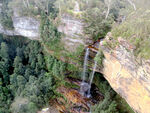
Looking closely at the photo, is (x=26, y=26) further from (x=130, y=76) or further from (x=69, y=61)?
(x=130, y=76)

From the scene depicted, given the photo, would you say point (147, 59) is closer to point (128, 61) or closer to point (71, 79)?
point (128, 61)

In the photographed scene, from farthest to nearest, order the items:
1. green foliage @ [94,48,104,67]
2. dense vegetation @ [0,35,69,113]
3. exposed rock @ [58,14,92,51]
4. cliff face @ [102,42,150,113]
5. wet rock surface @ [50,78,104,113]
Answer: wet rock surface @ [50,78,104,113] → dense vegetation @ [0,35,69,113] → exposed rock @ [58,14,92,51] → green foliage @ [94,48,104,67] → cliff face @ [102,42,150,113]

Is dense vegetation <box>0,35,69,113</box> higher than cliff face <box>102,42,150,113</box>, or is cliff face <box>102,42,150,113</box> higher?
cliff face <box>102,42,150,113</box>

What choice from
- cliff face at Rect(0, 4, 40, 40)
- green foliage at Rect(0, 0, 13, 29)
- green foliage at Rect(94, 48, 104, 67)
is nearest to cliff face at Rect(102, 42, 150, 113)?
green foliage at Rect(94, 48, 104, 67)

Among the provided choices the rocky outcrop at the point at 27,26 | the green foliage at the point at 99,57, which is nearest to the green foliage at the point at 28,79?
the rocky outcrop at the point at 27,26

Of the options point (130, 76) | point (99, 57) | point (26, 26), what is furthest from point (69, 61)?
point (26, 26)

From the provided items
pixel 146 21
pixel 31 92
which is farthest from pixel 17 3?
pixel 146 21

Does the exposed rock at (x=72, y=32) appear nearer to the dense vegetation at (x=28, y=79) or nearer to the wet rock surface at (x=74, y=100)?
the dense vegetation at (x=28, y=79)

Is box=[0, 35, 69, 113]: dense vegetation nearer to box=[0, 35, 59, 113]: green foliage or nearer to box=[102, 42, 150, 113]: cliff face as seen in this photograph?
box=[0, 35, 59, 113]: green foliage
